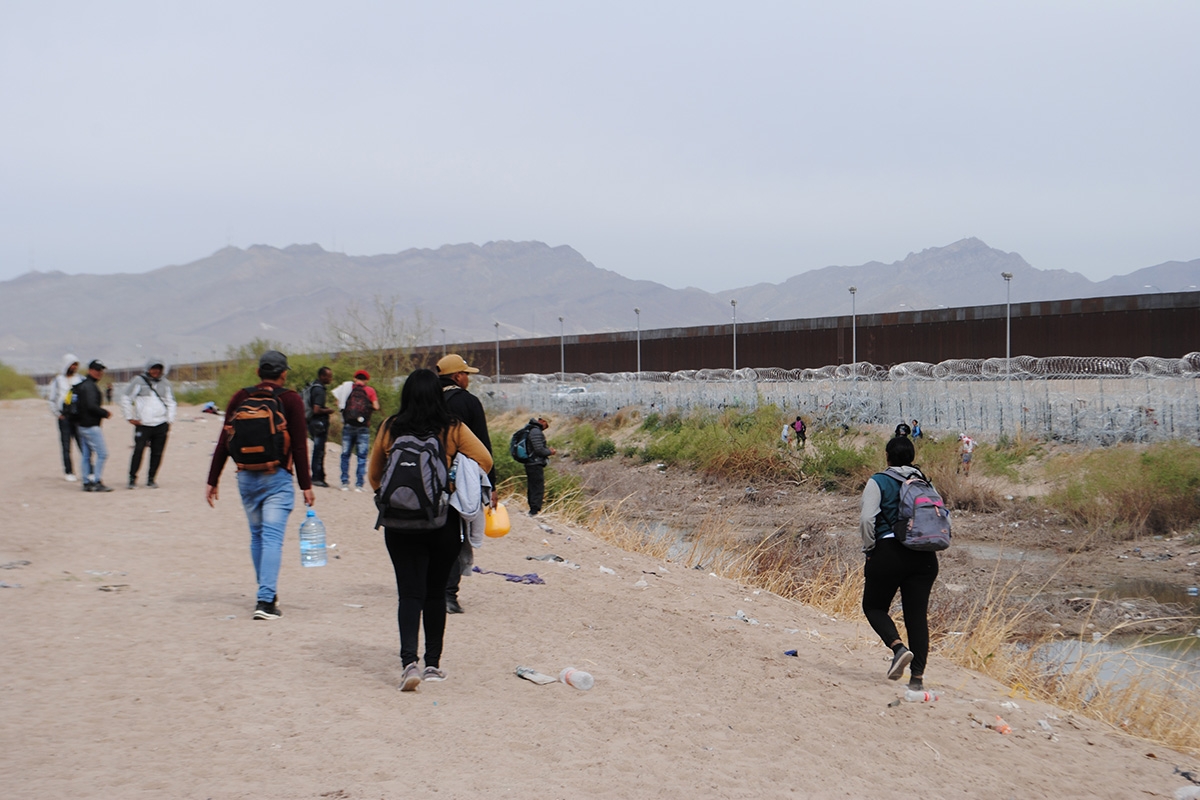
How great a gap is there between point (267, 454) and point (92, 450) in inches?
318

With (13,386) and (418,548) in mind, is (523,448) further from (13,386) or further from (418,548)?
(13,386)

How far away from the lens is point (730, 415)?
3619cm

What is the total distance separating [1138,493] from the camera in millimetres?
20594

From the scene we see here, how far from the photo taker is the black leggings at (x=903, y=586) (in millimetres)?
6902

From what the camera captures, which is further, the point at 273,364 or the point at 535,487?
the point at 535,487

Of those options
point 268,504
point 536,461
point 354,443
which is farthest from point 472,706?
point 354,443

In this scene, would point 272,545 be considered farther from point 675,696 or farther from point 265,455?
point 675,696

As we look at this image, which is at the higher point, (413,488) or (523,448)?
(413,488)

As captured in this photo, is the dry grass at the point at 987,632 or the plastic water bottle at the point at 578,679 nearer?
the plastic water bottle at the point at 578,679

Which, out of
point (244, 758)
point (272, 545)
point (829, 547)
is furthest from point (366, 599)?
point (829, 547)

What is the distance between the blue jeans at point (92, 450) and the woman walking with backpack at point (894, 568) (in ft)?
35.0

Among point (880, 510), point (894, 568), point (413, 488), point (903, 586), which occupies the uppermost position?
point (413, 488)

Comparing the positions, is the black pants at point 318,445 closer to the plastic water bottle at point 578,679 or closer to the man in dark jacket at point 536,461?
the man in dark jacket at point 536,461

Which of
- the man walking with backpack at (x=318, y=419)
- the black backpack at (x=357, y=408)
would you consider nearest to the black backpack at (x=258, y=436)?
the black backpack at (x=357, y=408)
